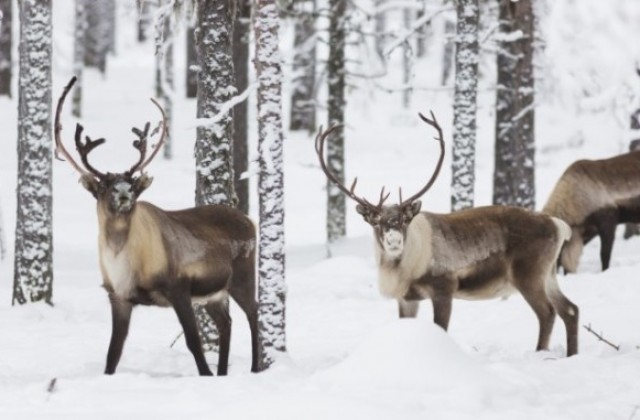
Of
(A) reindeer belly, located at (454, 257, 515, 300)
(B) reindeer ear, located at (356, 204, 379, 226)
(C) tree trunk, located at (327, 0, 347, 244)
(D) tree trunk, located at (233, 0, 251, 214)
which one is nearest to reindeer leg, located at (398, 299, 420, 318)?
(A) reindeer belly, located at (454, 257, 515, 300)

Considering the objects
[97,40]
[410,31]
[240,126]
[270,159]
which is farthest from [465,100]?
[97,40]

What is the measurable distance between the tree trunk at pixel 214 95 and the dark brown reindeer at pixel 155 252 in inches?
26.2

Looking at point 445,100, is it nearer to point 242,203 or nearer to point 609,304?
point 242,203

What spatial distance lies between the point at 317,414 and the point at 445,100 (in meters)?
33.6

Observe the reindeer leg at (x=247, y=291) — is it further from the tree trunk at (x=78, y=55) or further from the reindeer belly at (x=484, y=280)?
the tree trunk at (x=78, y=55)

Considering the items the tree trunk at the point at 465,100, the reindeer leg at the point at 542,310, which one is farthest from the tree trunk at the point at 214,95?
the tree trunk at the point at 465,100

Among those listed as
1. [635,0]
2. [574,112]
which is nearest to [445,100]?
[574,112]

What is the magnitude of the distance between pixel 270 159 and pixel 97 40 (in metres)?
31.0

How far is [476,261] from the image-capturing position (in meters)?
9.38

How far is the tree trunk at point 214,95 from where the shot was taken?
9.66 meters

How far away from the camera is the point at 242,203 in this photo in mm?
15898

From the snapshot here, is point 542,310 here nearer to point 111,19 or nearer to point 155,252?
point 155,252

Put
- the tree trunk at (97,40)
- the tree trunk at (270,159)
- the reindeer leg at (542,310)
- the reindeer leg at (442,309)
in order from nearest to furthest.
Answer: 1. the tree trunk at (270,159)
2. the reindeer leg at (442,309)
3. the reindeer leg at (542,310)
4. the tree trunk at (97,40)

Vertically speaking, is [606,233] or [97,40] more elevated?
[97,40]
